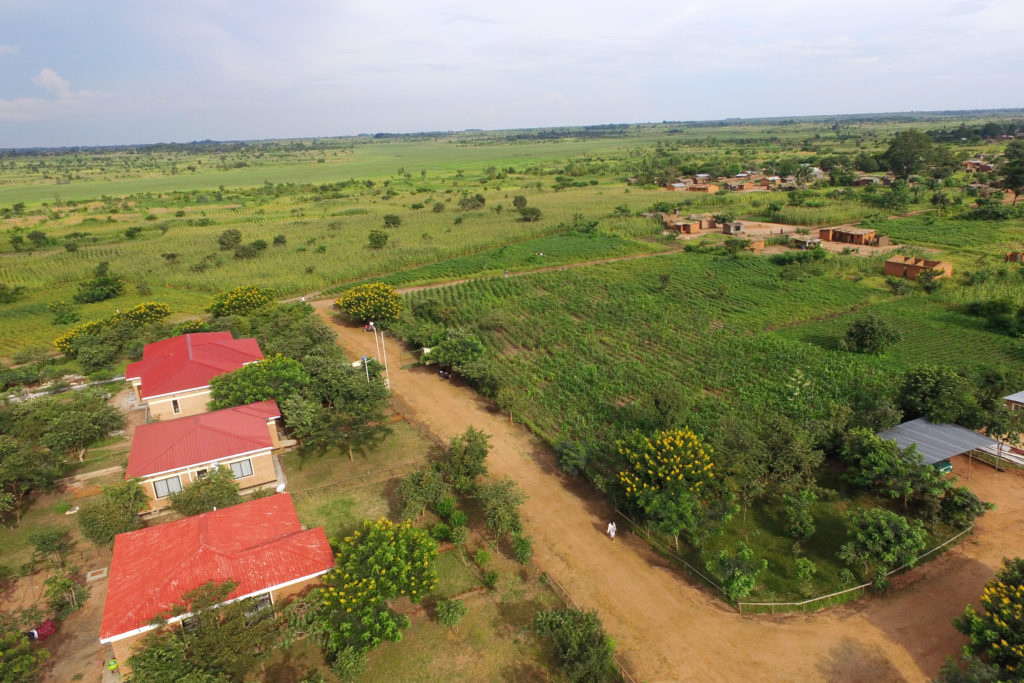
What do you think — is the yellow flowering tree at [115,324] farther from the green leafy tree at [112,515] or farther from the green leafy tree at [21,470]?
the green leafy tree at [112,515]

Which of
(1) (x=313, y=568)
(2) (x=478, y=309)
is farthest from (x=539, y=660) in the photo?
(2) (x=478, y=309)

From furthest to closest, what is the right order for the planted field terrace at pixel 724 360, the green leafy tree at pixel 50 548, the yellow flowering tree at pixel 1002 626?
the planted field terrace at pixel 724 360 < the green leafy tree at pixel 50 548 < the yellow flowering tree at pixel 1002 626

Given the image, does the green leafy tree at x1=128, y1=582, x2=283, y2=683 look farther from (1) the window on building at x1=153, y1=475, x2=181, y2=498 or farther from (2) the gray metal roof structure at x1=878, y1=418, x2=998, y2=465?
(2) the gray metal roof structure at x1=878, y1=418, x2=998, y2=465

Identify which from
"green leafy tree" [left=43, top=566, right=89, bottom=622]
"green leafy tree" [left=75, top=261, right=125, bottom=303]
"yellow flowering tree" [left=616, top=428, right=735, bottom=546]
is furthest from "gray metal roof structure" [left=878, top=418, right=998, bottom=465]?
"green leafy tree" [left=75, top=261, right=125, bottom=303]

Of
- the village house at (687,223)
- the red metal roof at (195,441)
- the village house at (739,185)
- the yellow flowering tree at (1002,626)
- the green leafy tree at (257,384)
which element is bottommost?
the yellow flowering tree at (1002,626)

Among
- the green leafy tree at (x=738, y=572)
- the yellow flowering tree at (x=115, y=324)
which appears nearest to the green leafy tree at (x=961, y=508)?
the green leafy tree at (x=738, y=572)
